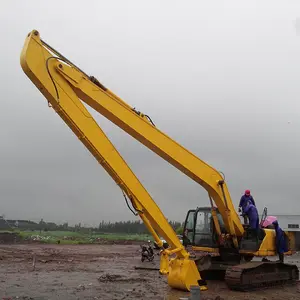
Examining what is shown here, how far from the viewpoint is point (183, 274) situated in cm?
1081

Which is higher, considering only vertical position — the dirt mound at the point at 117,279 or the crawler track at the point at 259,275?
the crawler track at the point at 259,275

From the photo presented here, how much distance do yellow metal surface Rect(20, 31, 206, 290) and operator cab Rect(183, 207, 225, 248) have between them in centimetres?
247

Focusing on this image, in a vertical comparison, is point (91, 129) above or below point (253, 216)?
above

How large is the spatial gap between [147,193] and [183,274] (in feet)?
7.67

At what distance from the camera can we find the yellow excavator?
9.52 metres

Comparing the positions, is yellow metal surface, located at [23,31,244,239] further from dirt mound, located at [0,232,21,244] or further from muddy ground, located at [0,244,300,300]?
dirt mound, located at [0,232,21,244]

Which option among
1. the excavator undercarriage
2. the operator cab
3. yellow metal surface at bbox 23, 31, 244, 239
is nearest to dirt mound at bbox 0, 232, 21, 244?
the excavator undercarriage

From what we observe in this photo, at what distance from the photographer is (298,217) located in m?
53.6

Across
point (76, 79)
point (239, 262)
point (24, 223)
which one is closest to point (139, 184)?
point (76, 79)

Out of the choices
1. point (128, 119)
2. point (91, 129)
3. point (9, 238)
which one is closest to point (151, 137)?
point (128, 119)

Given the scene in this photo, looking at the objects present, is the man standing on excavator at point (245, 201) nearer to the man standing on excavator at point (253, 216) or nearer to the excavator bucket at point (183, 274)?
the man standing on excavator at point (253, 216)

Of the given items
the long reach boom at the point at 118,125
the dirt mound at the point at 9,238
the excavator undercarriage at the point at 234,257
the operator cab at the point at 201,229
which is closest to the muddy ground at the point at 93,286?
the excavator undercarriage at the point at 234,257

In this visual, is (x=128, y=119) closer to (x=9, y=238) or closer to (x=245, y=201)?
(x=245, y=201)

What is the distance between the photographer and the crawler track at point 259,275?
39.1ft
